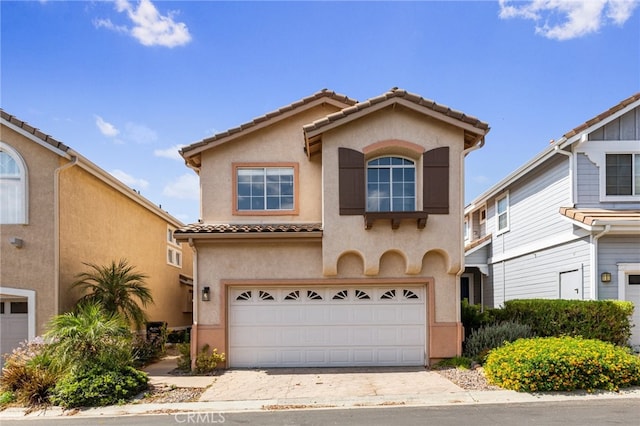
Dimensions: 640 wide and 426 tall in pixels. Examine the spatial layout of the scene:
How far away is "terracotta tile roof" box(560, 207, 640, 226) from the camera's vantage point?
1253cm

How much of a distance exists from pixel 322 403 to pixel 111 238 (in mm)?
10117

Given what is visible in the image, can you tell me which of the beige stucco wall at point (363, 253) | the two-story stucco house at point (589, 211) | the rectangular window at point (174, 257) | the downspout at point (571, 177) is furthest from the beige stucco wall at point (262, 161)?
the rectangular window at point (174, 257)

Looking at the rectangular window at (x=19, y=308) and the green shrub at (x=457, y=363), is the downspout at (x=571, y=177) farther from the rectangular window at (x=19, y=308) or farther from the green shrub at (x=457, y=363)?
the rectangular window at (x=19, y=308)

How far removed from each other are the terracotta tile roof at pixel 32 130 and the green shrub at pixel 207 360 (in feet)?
21.7

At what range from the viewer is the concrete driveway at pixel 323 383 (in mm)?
9672

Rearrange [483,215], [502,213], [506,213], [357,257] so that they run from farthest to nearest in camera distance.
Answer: [483,215] < [502,213] < [506,213] < [357,257]

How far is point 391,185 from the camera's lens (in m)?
12.4

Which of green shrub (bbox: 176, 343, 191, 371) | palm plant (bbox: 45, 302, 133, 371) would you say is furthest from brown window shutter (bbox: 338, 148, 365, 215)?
palm plant (bbox: 45, 302, 133, 371)

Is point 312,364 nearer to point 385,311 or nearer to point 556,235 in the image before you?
point 385,311

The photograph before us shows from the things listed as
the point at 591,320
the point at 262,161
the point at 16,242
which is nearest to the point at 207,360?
the point at 262,161

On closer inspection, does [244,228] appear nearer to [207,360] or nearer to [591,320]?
[207,360]

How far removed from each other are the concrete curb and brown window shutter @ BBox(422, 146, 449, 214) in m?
4.52

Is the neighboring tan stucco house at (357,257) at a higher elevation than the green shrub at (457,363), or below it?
higher

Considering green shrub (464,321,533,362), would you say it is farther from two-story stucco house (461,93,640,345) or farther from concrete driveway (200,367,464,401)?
two-story stucco house (461,93,640,345)
